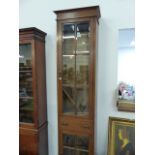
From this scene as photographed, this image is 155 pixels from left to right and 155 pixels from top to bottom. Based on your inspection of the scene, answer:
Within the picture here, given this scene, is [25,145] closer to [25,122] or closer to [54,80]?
[25,122]

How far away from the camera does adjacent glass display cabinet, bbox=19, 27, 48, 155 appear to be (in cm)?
184

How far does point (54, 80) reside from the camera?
2111 mm

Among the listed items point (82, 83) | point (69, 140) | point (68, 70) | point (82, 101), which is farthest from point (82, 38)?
point (69, 140)

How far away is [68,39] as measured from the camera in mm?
1783

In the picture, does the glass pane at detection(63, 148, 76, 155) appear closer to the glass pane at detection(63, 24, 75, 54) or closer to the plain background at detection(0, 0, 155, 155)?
the glass pane at detection(63, 24, 75, 54)

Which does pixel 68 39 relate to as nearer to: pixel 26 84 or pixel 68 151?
pixel 26 84

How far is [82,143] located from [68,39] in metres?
1.26

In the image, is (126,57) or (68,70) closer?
(68,70)

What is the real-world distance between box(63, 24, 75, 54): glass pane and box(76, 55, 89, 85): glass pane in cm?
13

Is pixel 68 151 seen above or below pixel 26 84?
below
